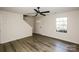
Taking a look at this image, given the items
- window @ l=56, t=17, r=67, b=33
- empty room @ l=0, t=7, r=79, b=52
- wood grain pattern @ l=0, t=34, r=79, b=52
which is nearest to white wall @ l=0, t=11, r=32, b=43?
empty room @ l=0, t=7, r=79, b=52

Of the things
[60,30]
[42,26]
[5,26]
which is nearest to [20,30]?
[5,26]

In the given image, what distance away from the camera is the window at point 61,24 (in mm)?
6209

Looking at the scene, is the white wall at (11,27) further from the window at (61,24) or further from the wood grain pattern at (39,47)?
the window at (61,24)

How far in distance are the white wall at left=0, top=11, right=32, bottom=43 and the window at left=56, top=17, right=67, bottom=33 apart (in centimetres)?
293

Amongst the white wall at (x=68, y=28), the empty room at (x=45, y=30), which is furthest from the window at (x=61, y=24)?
the white wall at (x=68, y=28)

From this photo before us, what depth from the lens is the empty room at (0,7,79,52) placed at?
4684mm

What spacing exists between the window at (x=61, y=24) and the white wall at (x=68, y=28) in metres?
0.27

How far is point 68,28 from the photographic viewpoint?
587 cm

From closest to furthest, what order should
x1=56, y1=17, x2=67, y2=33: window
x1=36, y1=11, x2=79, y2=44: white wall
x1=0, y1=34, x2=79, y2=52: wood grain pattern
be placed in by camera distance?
x1=0, y1=34, x2=79, y2=52: wood grain pattern
x1=36, y1=11, x2=79, y2=44: white wall
x1=56, y1=17, x2=67, y2=33: window

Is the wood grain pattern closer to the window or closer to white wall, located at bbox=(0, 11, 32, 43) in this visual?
white wall, located at bbox=(0, 11, 32, 43)

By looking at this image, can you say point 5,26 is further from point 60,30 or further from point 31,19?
point 31,19

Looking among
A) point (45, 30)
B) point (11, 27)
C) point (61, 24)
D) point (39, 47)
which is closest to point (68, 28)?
point (61, 24)
